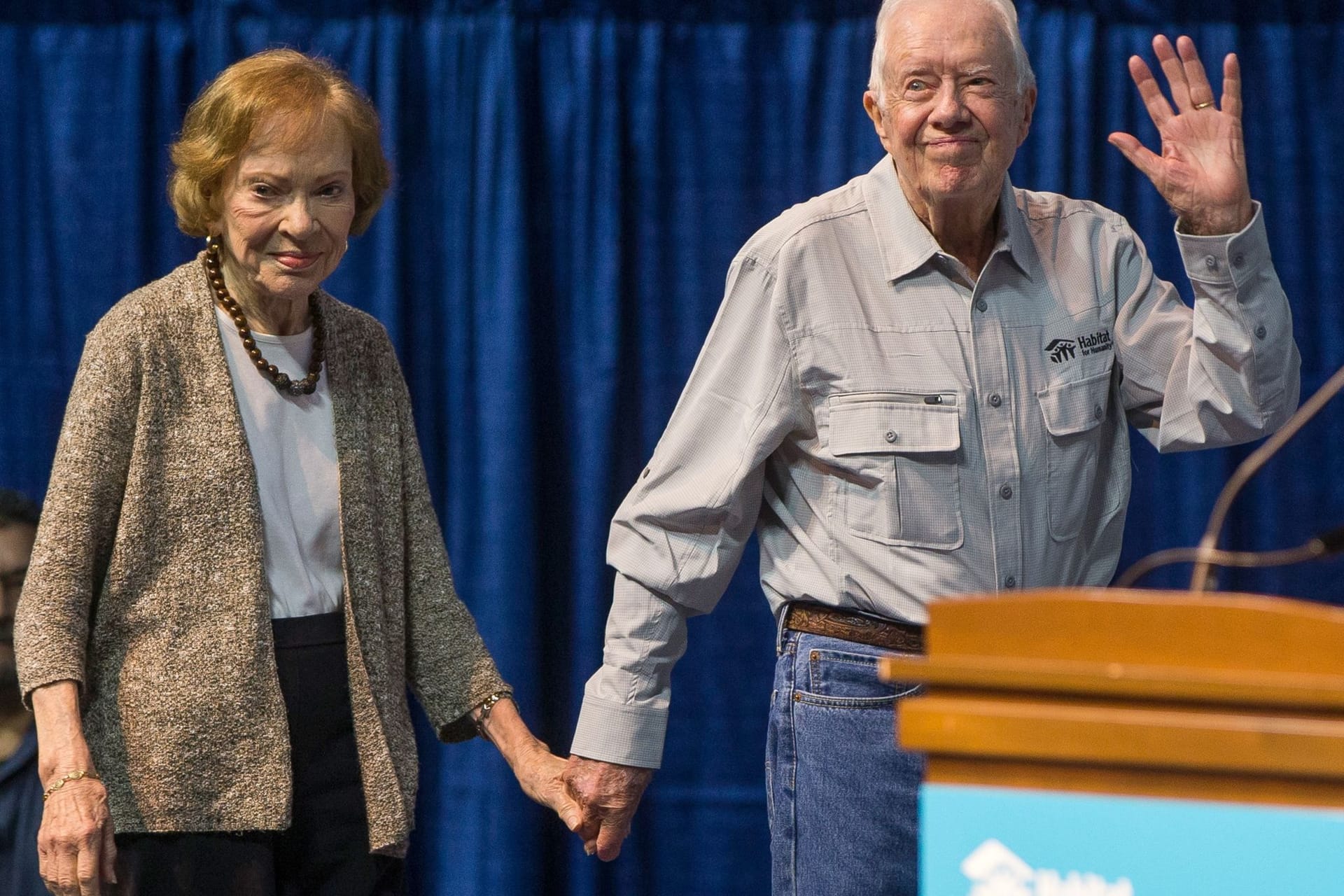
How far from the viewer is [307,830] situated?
192 cm

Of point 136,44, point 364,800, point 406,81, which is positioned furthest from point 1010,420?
point 136,44

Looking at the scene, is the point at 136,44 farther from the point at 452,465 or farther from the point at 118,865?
the point at 118,865

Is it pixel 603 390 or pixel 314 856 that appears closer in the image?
pixel 314 856

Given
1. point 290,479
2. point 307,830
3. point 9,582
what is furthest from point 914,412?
point 9,582

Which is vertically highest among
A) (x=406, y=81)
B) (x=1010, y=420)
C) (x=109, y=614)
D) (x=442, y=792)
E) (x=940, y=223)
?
(x=406, y=81)

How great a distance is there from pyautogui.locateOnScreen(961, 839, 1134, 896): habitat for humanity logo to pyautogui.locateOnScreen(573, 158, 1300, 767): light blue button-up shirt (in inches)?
39.4

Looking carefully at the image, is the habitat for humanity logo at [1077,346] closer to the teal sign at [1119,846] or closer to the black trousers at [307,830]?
the black trousers at [307,830]

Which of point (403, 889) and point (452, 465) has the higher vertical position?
point (452, 465)

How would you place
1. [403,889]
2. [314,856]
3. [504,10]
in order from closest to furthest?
[314,856], [403,889], [504,10]

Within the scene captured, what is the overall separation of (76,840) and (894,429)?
105cm

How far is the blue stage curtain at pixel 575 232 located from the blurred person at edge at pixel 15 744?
30cm

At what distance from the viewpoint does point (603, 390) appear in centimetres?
304

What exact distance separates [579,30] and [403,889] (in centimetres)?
173

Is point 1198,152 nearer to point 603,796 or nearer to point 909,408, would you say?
point 909,408
